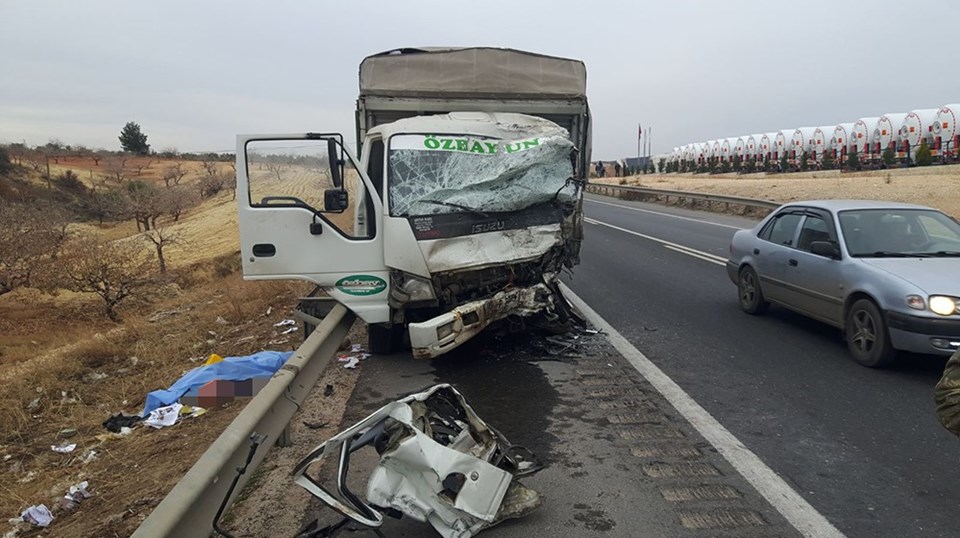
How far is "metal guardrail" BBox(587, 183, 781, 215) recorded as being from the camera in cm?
2222

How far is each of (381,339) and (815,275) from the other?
4.61 m

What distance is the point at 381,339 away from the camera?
23.3 ft

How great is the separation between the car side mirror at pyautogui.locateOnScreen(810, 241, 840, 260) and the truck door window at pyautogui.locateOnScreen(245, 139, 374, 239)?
454cm

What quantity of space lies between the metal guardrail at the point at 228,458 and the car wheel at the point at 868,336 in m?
4.82

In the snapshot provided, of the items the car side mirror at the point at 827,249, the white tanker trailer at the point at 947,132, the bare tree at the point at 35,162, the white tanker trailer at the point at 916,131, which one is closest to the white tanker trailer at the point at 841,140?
the white tanker trailer at the point at 916,131

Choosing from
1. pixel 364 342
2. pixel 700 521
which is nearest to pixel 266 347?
pixel 364 342

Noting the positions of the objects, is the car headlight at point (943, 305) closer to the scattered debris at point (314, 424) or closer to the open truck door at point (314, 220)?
the open truck door at point (314, 220)

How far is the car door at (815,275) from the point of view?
673 centimetres

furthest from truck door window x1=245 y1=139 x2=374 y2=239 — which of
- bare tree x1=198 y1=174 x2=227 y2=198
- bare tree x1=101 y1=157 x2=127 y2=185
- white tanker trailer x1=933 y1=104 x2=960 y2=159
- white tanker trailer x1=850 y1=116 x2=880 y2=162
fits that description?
white tanker trailer x1=850 y1=116 x2=880 y2=162

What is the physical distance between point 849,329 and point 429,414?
4736mm

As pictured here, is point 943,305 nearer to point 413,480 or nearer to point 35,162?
point 413,480

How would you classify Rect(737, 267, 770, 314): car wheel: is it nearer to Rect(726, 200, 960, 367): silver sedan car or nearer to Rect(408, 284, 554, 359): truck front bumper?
Rect(726, 200, 960, 367): silver sedan car

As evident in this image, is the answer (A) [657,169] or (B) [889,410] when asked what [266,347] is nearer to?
(B) [889,410]

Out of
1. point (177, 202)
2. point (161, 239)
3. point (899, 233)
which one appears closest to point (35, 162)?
point (177, 202)
